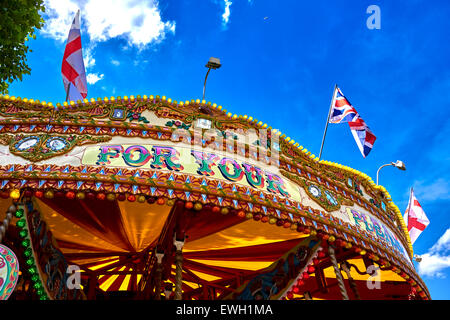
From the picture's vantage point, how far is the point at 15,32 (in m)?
7.39

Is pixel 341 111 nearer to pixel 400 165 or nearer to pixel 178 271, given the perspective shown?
pixel 400 165

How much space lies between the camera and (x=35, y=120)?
17.5 feet

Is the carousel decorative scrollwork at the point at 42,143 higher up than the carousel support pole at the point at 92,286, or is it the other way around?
the carousel decorative scrollwork at the point at 42,143

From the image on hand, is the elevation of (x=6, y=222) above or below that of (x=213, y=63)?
below

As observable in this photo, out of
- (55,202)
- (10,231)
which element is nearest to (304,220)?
(55,202)

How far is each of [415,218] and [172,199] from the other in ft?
30.1

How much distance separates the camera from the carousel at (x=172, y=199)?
4.61 metres

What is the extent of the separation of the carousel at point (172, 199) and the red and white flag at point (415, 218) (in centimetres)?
381

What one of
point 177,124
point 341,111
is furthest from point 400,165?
point 177,124

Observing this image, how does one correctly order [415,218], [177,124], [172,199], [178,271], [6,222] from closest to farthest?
[6,222] → [172,199] → [178,271] → [177,124] → [415,218]

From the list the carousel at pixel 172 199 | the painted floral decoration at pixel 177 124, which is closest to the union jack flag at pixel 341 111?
the carousel at pixel 172 199

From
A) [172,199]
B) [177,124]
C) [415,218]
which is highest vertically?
[415,218]

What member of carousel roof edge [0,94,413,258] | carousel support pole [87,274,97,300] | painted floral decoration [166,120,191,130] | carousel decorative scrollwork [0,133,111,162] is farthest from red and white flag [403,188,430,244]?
carousel decorative scrollwork [0,133,111,162]

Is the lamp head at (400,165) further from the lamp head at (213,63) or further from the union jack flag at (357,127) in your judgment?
the lamp head at (213,63)
